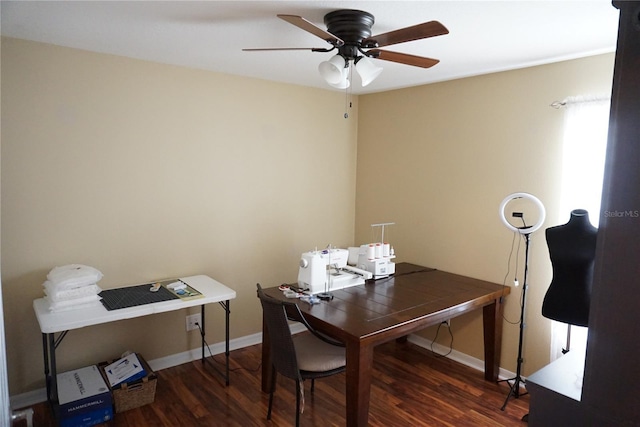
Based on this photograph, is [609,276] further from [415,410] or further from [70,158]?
[70,158]

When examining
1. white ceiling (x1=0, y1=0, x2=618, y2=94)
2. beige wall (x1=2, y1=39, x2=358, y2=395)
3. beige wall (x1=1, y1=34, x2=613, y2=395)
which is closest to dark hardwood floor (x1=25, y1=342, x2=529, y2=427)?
beige wall (x1=1, y1=34, x2=613, y2=395)

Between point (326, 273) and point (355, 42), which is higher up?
point (355, 42)

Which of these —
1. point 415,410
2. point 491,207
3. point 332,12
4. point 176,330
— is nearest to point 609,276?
point 332,12

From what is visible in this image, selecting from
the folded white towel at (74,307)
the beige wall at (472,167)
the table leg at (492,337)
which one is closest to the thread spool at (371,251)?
the beige wall at (472,167)

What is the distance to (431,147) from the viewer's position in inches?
136

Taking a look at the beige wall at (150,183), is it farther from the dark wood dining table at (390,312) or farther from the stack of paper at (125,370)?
the dark wood dining table at (390,312)

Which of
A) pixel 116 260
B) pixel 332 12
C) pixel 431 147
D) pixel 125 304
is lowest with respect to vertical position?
pixel 125 304

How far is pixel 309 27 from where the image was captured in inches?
65.5

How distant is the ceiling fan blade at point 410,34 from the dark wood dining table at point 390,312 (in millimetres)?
1399

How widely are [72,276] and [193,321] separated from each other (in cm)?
106

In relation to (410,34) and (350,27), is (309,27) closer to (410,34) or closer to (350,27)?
(350,27)

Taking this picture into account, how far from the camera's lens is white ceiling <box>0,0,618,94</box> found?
1838mm

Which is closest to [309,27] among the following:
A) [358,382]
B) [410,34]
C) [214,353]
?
[410,34]

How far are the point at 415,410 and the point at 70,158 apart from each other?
2.74 metres
